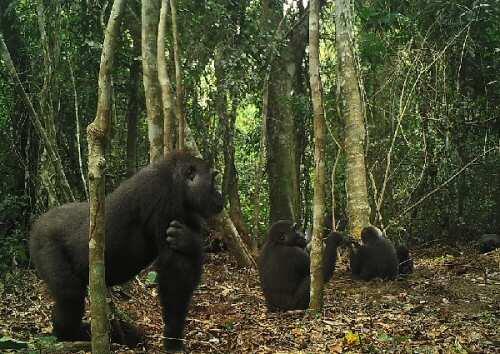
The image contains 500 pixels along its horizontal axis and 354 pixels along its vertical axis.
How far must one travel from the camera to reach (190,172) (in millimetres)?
6523

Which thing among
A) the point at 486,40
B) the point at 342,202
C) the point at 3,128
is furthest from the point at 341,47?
the point at 342,202

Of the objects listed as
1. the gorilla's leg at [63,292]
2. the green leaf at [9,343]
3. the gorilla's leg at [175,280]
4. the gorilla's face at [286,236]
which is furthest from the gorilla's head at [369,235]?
the green leaf at [9,343]

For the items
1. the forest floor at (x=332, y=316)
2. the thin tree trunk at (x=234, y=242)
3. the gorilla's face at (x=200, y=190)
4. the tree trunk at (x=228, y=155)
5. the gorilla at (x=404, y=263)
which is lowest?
the forest floor at (x=332, y=316)

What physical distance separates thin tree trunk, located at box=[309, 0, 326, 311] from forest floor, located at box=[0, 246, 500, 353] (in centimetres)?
43

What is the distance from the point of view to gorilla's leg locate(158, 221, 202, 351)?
6.16m

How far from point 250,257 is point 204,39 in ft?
18.0

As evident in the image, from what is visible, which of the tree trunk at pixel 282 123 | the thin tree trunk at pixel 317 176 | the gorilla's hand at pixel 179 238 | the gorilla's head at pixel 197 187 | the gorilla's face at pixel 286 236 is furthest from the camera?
the tree trunk at pixel 282 123

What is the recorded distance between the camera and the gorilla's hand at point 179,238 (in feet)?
20.1

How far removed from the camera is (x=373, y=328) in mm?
7027

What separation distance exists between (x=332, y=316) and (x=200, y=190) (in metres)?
2.63

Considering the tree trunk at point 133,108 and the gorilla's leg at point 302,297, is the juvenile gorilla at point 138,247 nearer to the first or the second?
the gorilla's leg at point 302,297

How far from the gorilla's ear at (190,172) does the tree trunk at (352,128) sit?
4.79 metres

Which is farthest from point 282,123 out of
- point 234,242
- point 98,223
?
point 98,223

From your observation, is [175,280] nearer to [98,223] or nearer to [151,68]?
[98,223]
